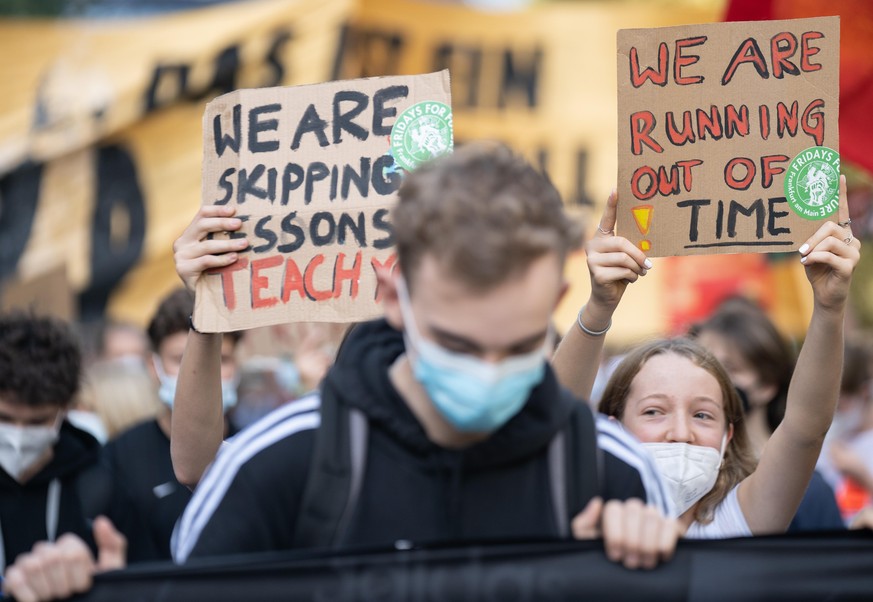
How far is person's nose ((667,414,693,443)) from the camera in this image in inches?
128

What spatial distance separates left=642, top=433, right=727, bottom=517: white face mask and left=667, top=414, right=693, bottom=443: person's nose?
28mm

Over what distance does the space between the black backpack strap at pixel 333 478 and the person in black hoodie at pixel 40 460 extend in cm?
204

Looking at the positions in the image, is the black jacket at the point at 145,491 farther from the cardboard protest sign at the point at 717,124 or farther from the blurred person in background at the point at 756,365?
the blurred person in background at the point at 756,365

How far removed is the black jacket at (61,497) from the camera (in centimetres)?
403

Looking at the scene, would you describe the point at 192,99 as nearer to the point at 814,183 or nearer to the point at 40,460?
the point at 40,460

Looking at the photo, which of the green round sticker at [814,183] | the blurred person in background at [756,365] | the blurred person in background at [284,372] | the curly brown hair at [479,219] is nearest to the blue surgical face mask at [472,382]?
the curly brown hair at [479,219]

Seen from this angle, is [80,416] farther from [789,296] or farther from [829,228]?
[789,296]

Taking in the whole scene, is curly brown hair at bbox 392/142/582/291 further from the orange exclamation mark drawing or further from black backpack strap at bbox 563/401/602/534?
the orange exclamation mark drawing

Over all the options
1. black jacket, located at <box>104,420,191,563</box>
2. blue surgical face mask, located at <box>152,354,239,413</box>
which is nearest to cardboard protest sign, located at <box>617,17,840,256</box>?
blue surgical face mask, located at <box>152,354,239,413</box>

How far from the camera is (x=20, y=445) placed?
4.07 m

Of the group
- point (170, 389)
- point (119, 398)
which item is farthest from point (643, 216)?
point (119, 398)

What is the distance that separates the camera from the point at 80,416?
612 cm

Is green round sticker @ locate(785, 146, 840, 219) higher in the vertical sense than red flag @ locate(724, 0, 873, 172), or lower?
lower

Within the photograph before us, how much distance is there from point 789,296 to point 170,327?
6.12 m
